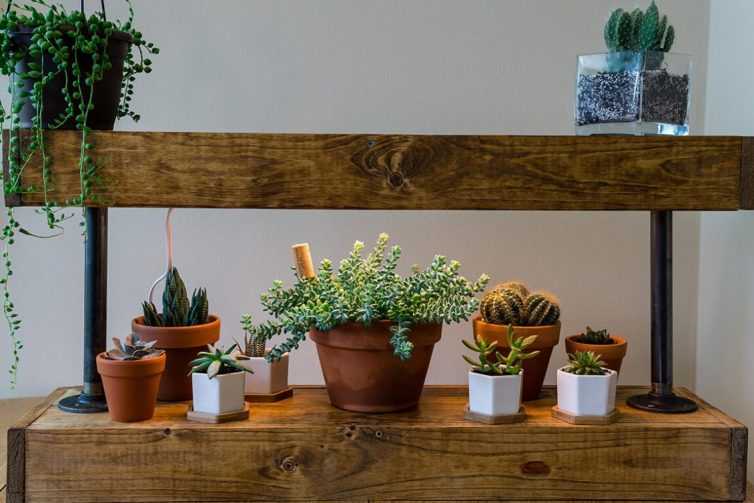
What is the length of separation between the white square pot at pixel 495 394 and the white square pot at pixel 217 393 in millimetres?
396

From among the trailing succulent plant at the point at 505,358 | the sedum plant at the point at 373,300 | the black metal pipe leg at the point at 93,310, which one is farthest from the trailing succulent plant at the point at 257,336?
the trailing succulent plant at the point at 505,358

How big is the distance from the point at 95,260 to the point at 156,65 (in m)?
0.55

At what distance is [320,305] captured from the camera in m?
1.39

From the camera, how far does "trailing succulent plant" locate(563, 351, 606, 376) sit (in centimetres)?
138

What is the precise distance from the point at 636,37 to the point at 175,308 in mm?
936

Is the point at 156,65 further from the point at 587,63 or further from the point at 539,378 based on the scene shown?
the point at 539,378

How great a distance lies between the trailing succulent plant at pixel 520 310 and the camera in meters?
1.47

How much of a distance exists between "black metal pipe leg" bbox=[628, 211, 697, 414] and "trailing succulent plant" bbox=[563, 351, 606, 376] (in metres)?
0.13

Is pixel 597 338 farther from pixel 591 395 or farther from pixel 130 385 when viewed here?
pixel 130 385

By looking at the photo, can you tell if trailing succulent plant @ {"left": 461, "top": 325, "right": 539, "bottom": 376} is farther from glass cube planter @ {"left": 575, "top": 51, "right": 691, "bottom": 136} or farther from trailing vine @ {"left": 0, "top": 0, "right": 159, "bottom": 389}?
trailing vine @ {"left": 0, "top": 0, "right": 159, "bottom": 389}

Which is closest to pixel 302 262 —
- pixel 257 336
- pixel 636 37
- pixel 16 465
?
pixel 257 336

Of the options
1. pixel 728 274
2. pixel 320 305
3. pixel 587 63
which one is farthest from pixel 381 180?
pixel 728 274

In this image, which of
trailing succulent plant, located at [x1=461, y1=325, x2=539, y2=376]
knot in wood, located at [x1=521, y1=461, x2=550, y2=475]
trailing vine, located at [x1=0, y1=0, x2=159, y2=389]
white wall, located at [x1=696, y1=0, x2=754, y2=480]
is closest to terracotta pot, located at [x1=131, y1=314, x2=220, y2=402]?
trailing vine, located at [x1=0, y1=0, x2=159, y2=389]

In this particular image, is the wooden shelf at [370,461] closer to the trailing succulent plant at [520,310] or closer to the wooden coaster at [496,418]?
the wooden coaster at [496,418]
